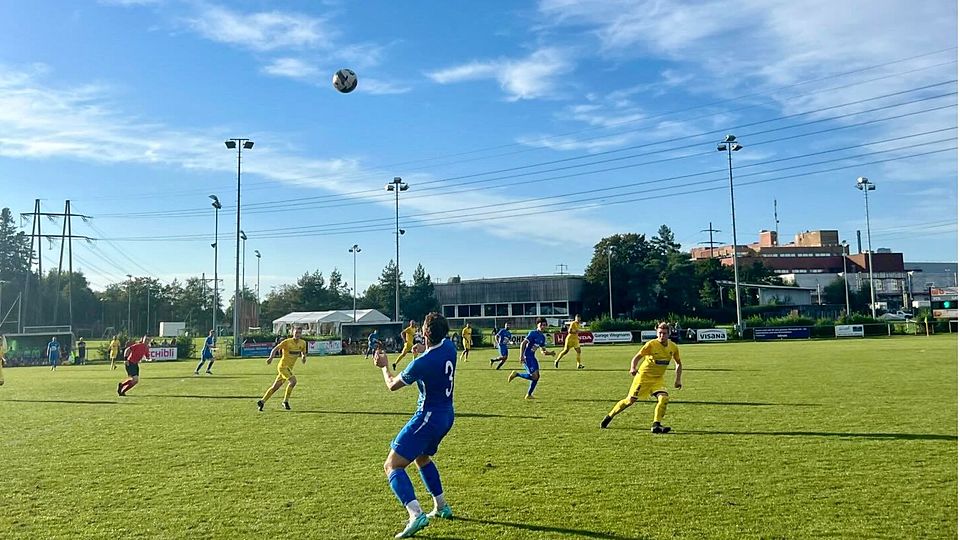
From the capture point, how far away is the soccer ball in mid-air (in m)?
22.9

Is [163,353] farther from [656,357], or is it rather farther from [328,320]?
[656,357]

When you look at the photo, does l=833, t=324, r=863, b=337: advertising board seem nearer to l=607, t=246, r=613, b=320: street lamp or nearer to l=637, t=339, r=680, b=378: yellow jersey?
l=607, t=246, r=613, b=320: street lamp

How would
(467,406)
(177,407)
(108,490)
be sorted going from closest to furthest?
(108,490) → (467,406) → (177,407)

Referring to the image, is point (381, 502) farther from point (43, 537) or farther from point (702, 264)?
point (702, 264)

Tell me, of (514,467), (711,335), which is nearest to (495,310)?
(711,335)

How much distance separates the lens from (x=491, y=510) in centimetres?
753

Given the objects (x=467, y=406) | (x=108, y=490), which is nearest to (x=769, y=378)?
(x=467, y=406)

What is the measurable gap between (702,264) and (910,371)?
7178cm

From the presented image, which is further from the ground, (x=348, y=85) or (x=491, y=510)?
(x=348, y=85)

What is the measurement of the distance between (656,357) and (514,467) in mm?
4210

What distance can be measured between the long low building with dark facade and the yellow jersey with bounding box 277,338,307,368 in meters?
72.7

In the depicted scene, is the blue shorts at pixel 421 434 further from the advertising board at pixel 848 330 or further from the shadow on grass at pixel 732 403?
the advertising board at pixel 848 330

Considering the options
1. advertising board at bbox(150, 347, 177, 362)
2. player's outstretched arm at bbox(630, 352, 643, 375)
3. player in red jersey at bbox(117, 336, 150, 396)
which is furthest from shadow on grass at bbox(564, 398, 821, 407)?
advertising board at bbox(150, 347, 177, 362)

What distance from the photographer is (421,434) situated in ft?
22.7
